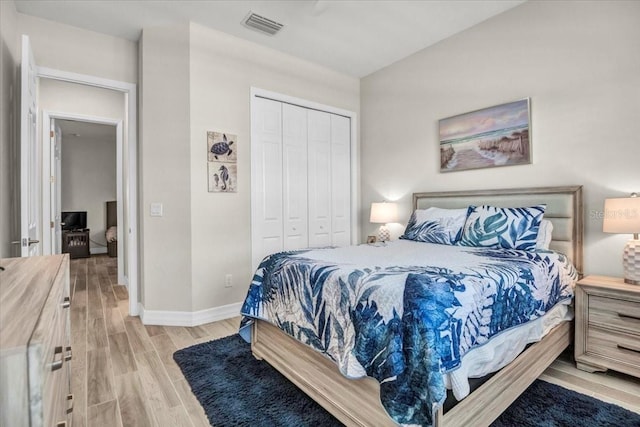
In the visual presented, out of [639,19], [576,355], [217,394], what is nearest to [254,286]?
[217,394]

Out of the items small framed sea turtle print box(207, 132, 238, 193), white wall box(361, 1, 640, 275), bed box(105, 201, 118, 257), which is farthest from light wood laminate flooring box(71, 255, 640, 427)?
bed box(105, 201, 118, 257)

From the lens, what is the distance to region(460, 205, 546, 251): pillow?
2488 mm

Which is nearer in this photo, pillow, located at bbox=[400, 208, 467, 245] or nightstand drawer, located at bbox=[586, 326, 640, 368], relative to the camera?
nightstand drawer, located at bbox=[586, 326, 640, 368]

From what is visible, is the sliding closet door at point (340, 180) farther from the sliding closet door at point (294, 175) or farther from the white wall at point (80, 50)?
the white wall at point (80, 50)

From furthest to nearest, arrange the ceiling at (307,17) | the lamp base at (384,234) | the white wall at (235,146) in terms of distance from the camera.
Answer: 1. the lamp base at (384,234)
2. the white wall at (235,146)
3. the ceiling at (307,17)

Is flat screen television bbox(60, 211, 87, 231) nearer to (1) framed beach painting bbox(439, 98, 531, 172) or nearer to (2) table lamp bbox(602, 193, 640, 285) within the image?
(1) framed beach painting bbox(439, 98, 531, 172)

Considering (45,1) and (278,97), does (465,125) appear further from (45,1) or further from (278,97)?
(45,1)

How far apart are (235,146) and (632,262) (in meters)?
3.30

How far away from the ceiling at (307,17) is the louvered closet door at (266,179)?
29.3 inches

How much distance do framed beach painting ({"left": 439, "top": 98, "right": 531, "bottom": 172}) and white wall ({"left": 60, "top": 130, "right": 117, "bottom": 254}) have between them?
7.05m

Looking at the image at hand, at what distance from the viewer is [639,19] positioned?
7.61 ft

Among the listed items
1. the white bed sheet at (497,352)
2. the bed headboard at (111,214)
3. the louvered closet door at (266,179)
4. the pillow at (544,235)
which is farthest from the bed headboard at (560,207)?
the bed headboard at (111,214)

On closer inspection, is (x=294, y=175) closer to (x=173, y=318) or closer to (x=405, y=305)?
(x=173, y=318)

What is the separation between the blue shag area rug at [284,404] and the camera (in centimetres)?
167
